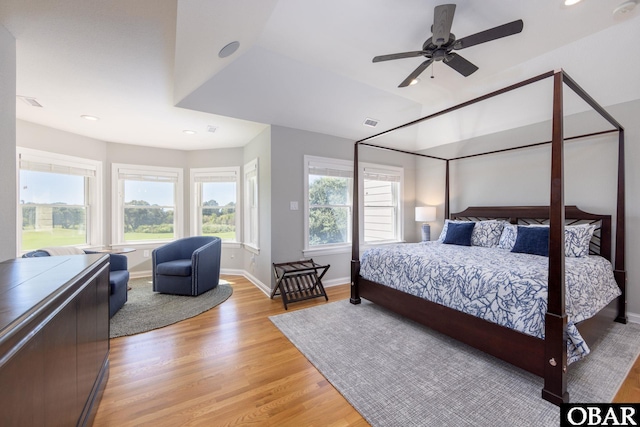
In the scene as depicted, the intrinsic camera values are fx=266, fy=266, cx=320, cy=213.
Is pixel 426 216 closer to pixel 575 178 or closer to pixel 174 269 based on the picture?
pixel 575 178

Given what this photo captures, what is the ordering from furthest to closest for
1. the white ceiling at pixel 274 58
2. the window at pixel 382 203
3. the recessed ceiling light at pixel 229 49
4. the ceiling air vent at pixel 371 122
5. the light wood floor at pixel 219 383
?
the window at pixel 382 203
the ceiling air vent at pixel 371 122
the recessed ceiling light at pixel 229 49
the white ceiling at pixel 274 58
the light wood floor at pixel 219 383

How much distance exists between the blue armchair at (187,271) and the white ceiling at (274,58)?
6.17 ft

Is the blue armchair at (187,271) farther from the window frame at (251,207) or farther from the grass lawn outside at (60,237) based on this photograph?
the grass lawn outside at (60,237)

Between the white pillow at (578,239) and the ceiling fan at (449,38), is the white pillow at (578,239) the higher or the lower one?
the lower one

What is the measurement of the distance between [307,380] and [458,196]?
3911 mm

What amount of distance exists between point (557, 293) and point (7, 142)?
394 centimetres

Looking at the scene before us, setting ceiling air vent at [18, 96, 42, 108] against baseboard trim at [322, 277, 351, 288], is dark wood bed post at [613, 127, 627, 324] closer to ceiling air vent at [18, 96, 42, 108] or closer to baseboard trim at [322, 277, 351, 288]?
baseboard trim at [322, 277, 351, 288]

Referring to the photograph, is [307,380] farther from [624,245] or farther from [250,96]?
[624,245]

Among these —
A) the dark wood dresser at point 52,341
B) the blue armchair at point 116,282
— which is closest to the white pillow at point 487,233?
the dark wood dresser at point 52,341

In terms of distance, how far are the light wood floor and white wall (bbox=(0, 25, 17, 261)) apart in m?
1.22

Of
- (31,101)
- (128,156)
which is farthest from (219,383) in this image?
(128,156)

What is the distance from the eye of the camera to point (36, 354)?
2.83ft

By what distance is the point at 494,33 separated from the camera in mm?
1883

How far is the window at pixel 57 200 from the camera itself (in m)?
3.71
